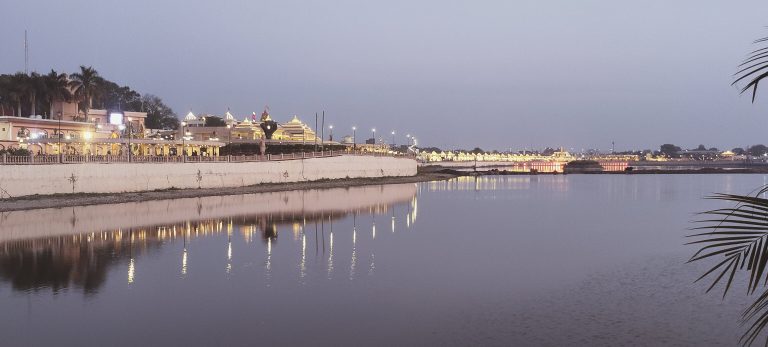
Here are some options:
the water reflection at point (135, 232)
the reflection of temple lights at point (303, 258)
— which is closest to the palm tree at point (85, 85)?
the water reflection at point (135, 232)

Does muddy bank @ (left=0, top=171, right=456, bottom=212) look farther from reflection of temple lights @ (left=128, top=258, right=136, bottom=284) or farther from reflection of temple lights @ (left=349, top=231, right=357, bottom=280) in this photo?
reflection of temple lights @ (left=349, top=231, right=357, bottom=280)

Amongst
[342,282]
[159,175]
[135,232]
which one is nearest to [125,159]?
[159,175]

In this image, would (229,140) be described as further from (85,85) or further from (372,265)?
(372,265)

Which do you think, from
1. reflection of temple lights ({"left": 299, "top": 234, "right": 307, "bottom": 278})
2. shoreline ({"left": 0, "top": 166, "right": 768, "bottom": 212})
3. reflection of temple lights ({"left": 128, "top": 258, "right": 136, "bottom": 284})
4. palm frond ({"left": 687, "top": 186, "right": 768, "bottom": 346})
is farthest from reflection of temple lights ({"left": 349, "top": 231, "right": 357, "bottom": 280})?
shoreline ({"left": 0, "top": 166, "right": 768, "bottom": 212})

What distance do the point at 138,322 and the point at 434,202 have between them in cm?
4943

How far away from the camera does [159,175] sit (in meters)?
59.5

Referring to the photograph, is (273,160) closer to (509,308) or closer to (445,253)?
(445,253)

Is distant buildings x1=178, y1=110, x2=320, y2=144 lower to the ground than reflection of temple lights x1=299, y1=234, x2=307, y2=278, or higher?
higher

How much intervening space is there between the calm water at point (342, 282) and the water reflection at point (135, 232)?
112 millimetres

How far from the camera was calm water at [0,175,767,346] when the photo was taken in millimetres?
16953

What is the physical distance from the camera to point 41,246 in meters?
30.7

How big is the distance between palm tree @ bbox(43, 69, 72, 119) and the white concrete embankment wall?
25.3 m

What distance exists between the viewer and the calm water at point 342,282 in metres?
17.0

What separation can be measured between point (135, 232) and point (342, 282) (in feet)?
57.3
